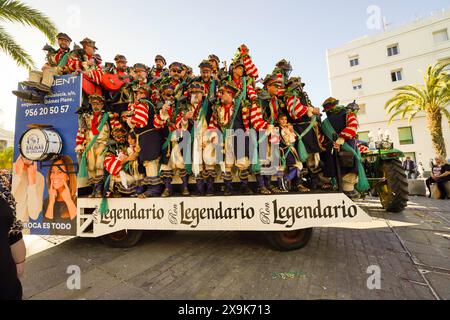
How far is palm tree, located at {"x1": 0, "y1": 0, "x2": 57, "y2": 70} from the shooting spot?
7012mm

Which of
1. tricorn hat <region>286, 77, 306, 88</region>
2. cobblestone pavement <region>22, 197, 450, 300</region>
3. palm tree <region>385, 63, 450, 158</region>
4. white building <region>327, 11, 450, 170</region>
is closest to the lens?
cobblestone pavement <region>22, 197, 450, 300</region>

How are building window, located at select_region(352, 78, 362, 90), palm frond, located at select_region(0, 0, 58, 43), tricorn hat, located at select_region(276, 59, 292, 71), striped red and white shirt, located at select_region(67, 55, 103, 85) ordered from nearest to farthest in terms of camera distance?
striped red and white shirt, located at select_region(67, 55, 103, 85), tricorn hat, located at select_region(276, 59, 292, 71), palm frond, located at select_region(0, 0, 58, 43), building window, located at select_region(352, 78, 362, 90)

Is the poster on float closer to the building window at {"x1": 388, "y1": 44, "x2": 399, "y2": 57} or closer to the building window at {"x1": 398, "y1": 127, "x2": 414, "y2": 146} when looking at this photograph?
the building window at {"x1": 398, "y1": 127, "x2": 414, "y2": 146}

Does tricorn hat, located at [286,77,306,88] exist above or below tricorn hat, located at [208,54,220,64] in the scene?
below

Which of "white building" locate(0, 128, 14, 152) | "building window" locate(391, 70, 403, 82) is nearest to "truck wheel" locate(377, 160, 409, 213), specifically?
"building window" locate(391, 70, 403, 82)

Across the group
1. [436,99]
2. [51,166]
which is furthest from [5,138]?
[436,99]

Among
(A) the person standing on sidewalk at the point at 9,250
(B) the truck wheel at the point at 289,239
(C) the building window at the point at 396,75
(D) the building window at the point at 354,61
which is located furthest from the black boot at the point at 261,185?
(D) the building window at the point at 354,61

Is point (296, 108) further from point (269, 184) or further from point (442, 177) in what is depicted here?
point (442, 177)

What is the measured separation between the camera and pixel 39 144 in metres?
3.57

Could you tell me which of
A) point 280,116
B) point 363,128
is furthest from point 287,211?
point 363,128

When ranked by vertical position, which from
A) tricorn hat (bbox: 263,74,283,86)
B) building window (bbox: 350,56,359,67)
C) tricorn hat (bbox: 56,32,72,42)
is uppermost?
building window (bbox: 350,56,359,67)

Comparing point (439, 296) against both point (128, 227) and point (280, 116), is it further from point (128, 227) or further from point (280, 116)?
point (128, 227)

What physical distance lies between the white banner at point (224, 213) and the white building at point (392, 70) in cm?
2453

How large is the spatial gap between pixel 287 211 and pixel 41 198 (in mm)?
4270
